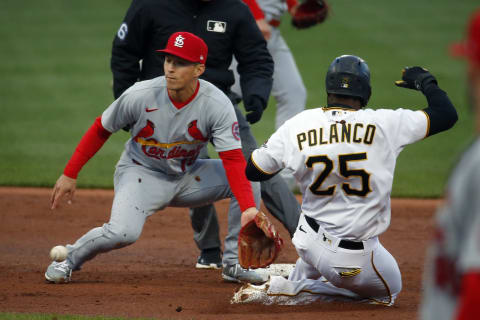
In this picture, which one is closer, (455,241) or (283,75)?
(455,241)

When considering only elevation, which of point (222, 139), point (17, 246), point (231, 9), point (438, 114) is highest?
point (231, 9)

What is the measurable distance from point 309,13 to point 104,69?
779 cm

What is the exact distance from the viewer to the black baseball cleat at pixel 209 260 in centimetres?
589

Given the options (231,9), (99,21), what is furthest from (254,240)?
(99,21)

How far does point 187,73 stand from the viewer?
197 inches

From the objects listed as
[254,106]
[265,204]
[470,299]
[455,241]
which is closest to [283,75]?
[254,106]

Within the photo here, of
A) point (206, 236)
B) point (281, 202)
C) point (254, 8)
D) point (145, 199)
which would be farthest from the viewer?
point (254, 8)

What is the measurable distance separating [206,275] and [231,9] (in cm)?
192

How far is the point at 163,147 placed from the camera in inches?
203

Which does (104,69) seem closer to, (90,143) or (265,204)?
(265,204)

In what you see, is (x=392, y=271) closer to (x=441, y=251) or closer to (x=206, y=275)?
(x=206, y=275)

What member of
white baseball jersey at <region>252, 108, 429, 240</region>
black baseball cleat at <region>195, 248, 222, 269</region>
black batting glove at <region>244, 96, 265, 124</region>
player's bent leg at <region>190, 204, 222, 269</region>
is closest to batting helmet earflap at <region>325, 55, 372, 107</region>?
white baseball jersey at <region>252, 108, 429, 240</region>

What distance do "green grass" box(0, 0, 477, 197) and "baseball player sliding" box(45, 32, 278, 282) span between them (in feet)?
6.91

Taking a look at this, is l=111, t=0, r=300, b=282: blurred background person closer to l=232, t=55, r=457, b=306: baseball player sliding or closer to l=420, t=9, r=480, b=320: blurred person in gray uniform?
l=232, t=55, r=457, b=306: baseball player sliding
